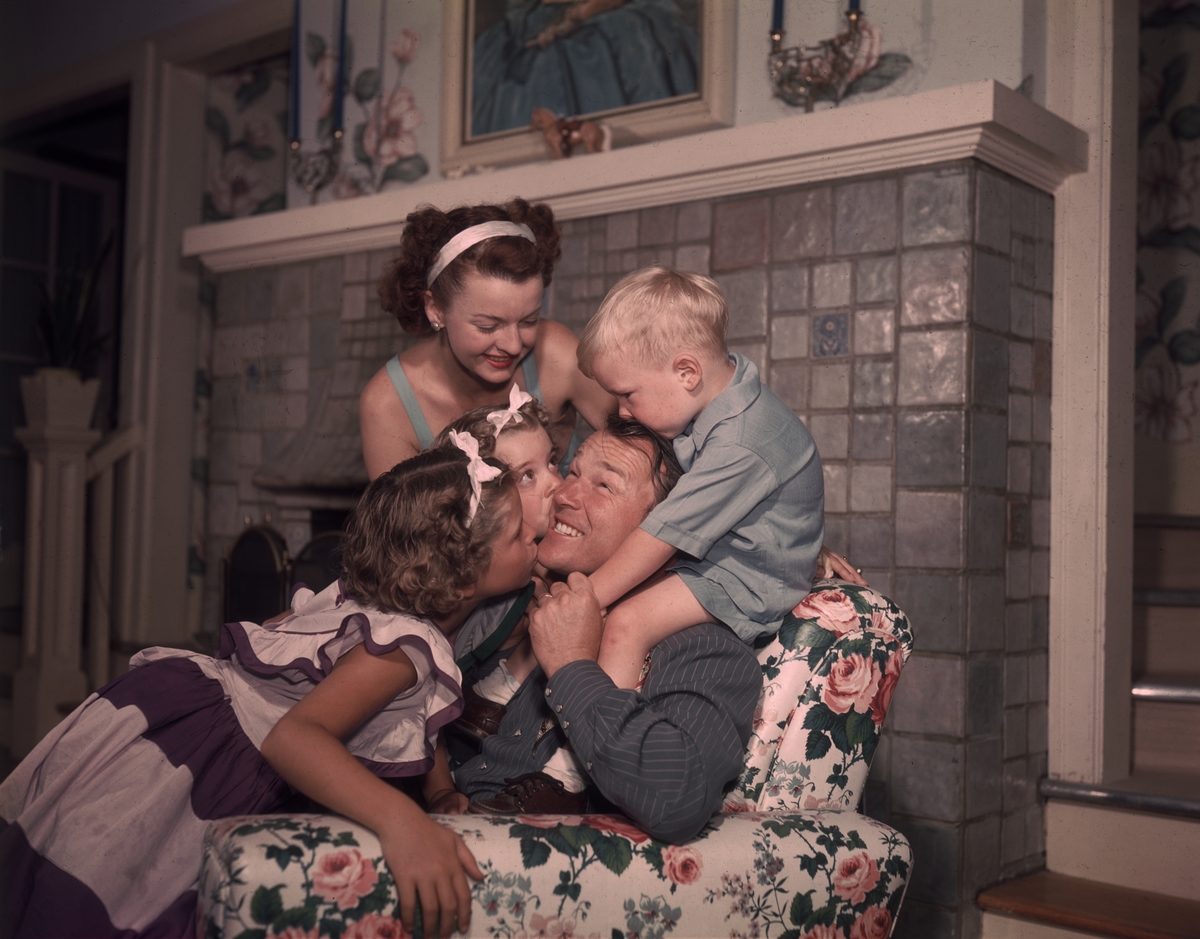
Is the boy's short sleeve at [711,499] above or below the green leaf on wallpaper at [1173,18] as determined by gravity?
below

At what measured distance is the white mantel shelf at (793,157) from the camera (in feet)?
8.37

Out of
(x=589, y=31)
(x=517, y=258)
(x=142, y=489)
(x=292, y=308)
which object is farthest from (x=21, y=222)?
(x=517, y=258)

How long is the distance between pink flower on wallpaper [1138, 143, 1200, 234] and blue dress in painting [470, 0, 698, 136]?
73.0 inches

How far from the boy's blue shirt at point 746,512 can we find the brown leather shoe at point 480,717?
387 mm

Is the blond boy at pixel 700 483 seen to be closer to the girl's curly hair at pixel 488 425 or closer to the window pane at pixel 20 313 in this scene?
the girl's curly hair at pixel 488 425

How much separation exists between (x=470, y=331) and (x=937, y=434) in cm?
120

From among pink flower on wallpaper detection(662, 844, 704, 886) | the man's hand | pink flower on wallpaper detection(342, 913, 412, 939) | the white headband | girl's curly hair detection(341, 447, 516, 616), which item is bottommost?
pink flower on wallpaper detection(342, 913, 412, 939)

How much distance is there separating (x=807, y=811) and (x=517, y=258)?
1.12 metres

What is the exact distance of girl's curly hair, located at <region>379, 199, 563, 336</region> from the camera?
2.05 meters

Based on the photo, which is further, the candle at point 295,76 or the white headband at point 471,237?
the candle at point 295,76

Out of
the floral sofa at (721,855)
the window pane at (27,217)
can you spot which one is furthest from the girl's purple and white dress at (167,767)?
the window pane at (27,217)

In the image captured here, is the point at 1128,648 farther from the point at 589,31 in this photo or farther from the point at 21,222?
the point at 21,222

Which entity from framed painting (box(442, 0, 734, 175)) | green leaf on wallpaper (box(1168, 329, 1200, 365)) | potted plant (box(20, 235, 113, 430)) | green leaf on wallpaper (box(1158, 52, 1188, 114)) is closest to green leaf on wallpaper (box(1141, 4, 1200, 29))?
green leaf on wallpaper (box(1158, 52, 1188, 114))

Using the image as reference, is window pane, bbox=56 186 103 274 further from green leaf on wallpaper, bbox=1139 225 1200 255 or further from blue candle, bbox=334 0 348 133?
green leaf on wallpaper, bbox=1139 225 1200 255
